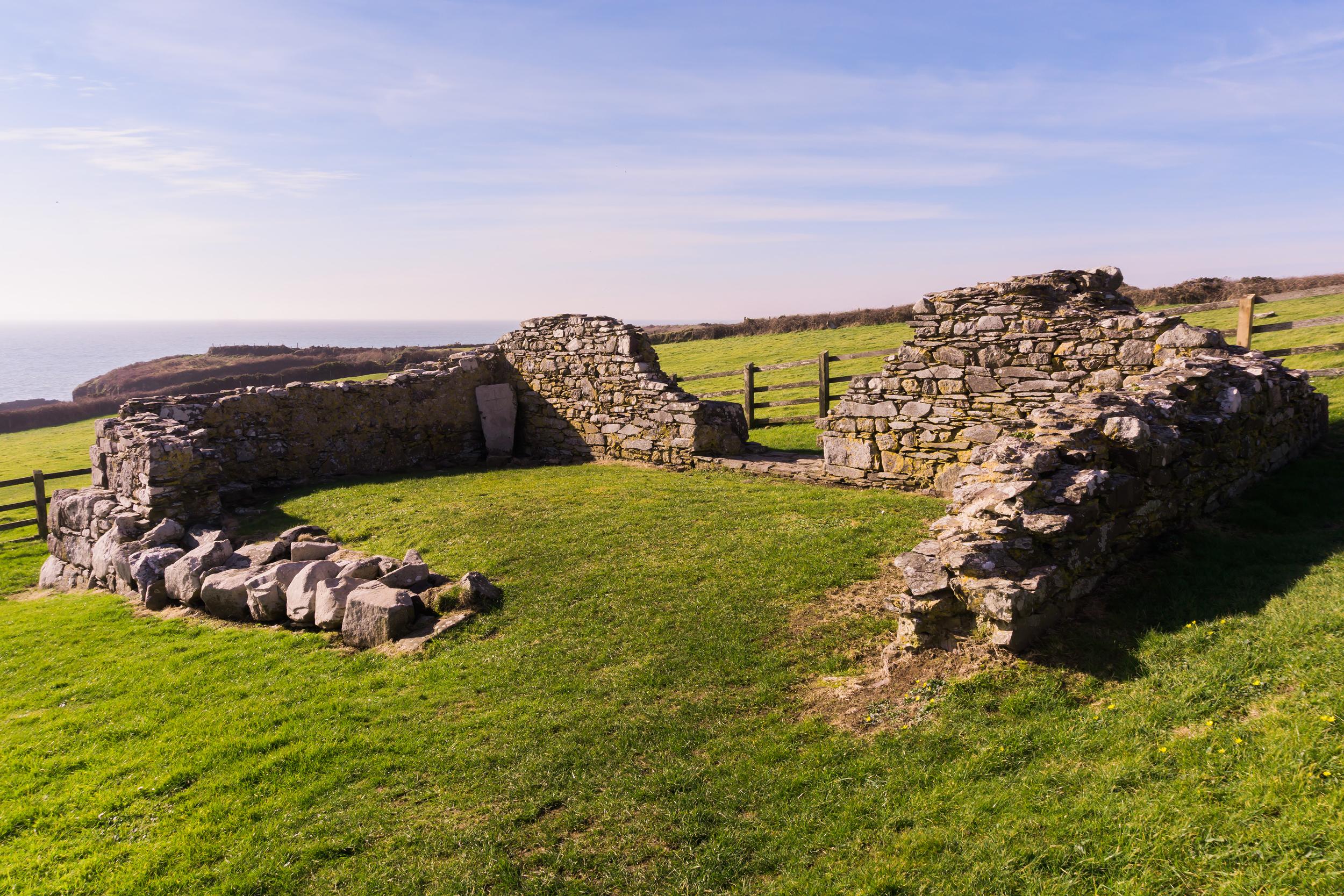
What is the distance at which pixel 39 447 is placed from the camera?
37.5 m

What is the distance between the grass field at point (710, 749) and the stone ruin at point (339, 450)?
814 millimetres

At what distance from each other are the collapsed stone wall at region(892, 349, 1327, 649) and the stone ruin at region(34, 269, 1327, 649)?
25 mm

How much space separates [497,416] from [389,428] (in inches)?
109

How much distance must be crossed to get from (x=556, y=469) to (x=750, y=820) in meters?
13.3

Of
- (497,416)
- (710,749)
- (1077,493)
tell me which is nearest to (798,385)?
(497,416)

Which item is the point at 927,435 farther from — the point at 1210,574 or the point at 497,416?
the point at 497,416

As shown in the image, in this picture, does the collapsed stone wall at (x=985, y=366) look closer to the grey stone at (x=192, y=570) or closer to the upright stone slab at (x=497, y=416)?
the upright stone slab at (x=497, y=416)

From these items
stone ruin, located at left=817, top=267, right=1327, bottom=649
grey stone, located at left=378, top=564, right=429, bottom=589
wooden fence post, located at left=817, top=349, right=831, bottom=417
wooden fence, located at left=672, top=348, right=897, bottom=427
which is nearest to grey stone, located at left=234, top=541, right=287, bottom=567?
grey stone, located at left=378, top=564, right=429, bottom=589

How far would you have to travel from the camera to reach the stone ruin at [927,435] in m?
7.00

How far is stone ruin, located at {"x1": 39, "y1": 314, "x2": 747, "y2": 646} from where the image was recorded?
10.0m

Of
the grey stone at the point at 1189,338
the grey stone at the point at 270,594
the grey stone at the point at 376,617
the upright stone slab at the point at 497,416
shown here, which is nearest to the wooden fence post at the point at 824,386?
the upright stone slab at the point at 497,416

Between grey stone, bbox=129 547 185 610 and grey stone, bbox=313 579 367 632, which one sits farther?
grey stone, bbox=129 547 185 610

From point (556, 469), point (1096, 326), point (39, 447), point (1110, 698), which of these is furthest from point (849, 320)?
point (39, 447)

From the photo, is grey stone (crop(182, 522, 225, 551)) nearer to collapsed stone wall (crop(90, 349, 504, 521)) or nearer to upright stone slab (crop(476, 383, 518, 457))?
collapsed stone wall (crop(90, 349, 504, 521))
